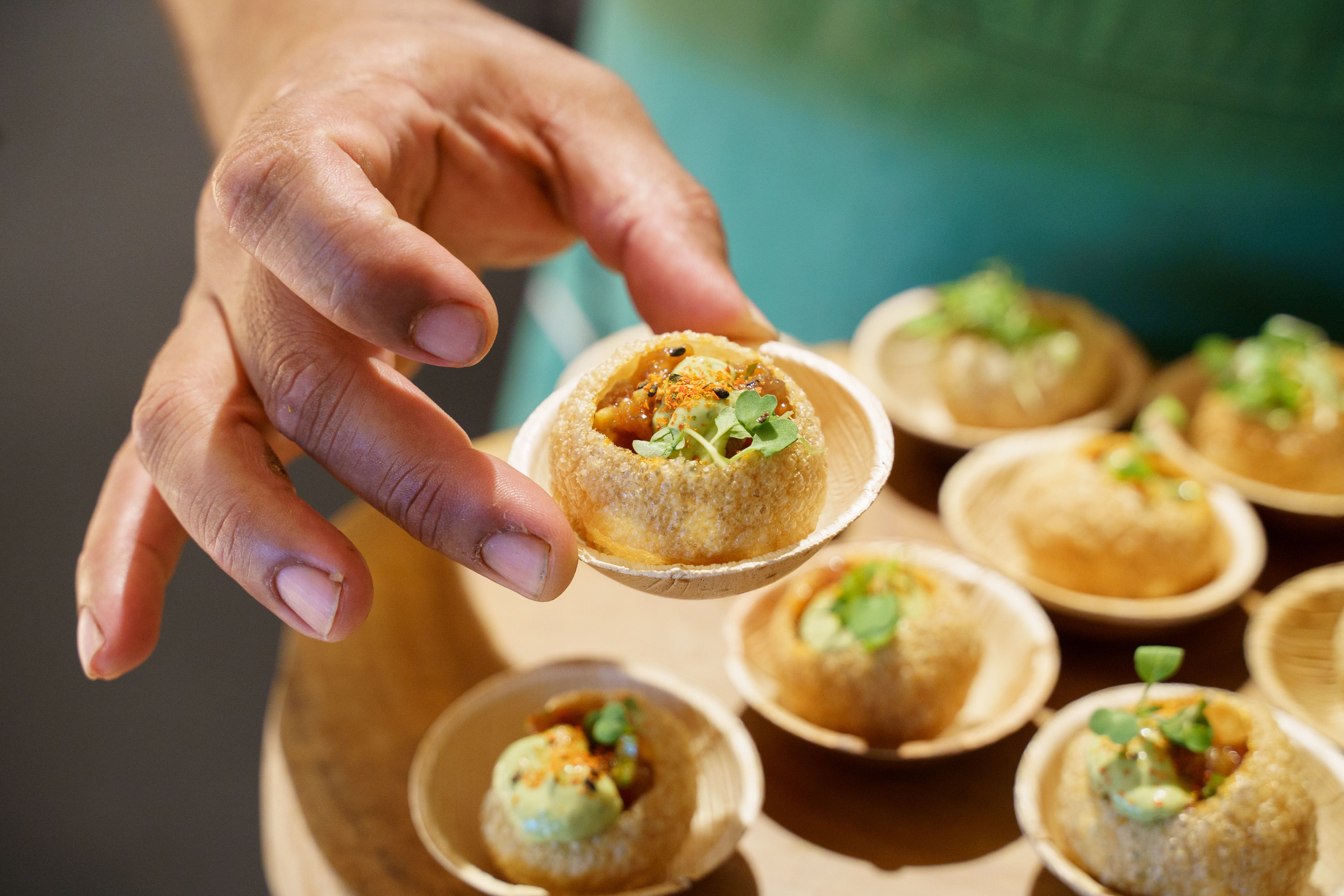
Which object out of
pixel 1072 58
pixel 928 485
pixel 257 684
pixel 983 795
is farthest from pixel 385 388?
pixel 257 684

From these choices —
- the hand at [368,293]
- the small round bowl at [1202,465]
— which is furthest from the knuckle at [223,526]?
the small round bowl at [1202,465]

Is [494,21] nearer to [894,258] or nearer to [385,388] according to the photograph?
[385,388]

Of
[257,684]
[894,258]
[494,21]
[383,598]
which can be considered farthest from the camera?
[257,684]

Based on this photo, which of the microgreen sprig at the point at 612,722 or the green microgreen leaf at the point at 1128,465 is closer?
the microgreen sprig at the point at 612,722

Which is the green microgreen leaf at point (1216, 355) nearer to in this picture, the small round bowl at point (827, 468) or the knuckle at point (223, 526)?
the small round bowl at point (827, 468)

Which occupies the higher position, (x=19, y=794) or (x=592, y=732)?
(x=592, y=732)

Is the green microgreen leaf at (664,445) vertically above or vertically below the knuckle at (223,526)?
above
